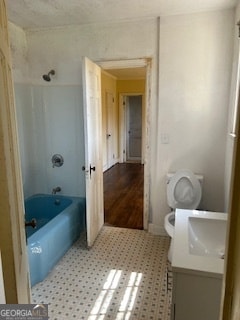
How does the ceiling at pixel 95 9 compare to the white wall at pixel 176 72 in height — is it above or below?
above

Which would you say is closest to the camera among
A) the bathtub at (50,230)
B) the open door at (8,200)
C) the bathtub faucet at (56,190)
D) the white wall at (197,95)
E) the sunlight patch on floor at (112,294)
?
the open door at (8,200)

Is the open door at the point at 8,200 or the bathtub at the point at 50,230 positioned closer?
the open door at the point at 8,200

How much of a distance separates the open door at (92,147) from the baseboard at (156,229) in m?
0.66

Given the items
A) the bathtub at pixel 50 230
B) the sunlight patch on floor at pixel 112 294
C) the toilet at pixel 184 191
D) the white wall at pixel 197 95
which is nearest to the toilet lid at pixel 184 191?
the toilet at pixel 184 191

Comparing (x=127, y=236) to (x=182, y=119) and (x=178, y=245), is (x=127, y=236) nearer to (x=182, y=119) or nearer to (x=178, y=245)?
(x=182, y=119)

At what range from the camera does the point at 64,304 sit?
6.34 feet

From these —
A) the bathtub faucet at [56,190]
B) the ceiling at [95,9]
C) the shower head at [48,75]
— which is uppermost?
the ceiling at [95,9]

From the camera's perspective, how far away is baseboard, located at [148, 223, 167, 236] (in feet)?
9.89

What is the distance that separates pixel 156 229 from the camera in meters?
3.04

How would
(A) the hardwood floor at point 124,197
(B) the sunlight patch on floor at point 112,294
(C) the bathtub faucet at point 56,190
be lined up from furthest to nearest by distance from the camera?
(A) the hardwood floor at point 124,197
(C) the bathtub faucet at point 56,190
(B) the sunlight patch on floor at point 112,294

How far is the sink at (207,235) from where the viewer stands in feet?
4.91

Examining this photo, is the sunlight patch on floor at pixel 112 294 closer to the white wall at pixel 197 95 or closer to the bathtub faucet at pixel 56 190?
the white wall at pixel 197 95

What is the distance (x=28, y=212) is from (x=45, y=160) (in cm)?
73

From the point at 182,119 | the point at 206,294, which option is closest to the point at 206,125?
the point at 182,119
